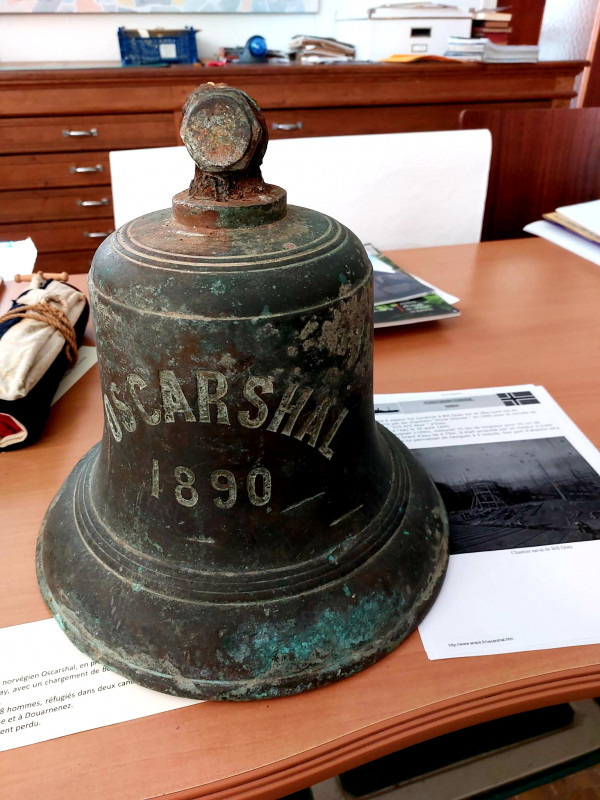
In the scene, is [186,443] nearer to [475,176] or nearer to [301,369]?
[301,369]

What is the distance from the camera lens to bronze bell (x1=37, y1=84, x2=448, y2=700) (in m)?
0.45

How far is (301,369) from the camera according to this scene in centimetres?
47

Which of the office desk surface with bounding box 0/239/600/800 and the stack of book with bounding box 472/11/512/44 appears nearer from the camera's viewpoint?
the office desk surface with bounding box 0/239/600/800

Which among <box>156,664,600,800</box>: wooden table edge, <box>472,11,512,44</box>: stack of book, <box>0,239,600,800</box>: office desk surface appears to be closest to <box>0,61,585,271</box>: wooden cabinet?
<box>472,11,512,44</box>: stack of book

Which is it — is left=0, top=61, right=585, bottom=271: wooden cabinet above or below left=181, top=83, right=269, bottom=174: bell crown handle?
below

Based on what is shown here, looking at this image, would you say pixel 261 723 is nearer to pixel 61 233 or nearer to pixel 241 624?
pixel 241 624

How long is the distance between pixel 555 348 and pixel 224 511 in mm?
729

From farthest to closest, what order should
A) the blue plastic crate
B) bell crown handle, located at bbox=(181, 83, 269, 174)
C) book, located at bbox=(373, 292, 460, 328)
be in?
the blue plastic crate, book, located at bbox=(373, 292, 460, 328), bell crown handle, located at bbox=(181, 83, 269, 174)

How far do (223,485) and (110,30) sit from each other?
9.57 feet

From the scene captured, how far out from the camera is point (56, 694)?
503 millimetres

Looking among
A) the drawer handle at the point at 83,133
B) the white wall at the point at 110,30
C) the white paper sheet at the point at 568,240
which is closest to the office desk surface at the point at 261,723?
the white paper sheet at the point at 568,240

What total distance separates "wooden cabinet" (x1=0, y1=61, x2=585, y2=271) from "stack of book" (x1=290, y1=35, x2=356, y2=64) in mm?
261

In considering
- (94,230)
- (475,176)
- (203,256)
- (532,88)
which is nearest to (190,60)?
(94,230)

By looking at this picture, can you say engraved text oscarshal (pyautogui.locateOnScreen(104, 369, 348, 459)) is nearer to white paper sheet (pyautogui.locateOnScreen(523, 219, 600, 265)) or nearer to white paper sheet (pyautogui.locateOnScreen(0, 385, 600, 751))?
white paper sheet (pyautogui.locateOnScreen(0, 385, 600, 751))
